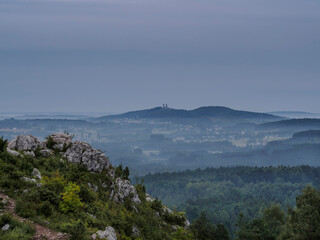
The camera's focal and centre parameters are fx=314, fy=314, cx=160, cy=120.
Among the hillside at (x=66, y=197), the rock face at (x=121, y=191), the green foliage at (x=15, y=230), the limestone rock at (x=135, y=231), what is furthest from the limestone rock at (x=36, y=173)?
the limestone rock at (x=135, y=231)

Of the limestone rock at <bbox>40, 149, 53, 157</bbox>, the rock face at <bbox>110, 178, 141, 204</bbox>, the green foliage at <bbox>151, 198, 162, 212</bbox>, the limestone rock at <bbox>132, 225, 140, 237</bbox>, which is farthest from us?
the green foliage at <bbox>151, 198, 162, 212</bbox>

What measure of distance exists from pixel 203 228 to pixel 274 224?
23502 millimetres

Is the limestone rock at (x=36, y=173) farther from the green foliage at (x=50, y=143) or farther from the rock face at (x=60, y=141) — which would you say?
the green foliage at (x=50, y=143)

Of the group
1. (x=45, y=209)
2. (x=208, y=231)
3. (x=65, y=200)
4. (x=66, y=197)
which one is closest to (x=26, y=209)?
(x=45, y=209)

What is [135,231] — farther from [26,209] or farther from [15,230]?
[15,230]

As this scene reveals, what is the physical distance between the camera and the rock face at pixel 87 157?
2527cm

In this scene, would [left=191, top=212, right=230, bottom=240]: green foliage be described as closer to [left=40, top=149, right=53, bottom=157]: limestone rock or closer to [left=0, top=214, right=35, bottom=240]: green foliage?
[left=40, top=149, right=53, bottom=157]: limestone rock

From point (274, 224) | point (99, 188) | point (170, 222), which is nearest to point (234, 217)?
point (274, 224)

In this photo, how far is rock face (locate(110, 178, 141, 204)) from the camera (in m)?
24.8

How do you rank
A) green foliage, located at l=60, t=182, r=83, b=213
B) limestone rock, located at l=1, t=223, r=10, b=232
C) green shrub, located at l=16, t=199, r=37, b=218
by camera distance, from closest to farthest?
limestone rock, located at l=1, t=223, r=10, b=232
green shrub, located at l=16, t=199, r=37, b=218
green foliage, located at l=60, t=182, r=83, b=213

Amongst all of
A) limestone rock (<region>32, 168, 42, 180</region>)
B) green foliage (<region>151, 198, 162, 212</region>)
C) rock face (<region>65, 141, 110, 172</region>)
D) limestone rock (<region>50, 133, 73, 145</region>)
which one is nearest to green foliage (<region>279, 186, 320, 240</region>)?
green foliage (<region>151, 198, 162, 212</region>)

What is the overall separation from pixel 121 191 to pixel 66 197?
10.5m

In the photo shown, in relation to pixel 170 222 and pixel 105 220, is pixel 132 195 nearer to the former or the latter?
pixel 170 222

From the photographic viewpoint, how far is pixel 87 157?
25.6 m
